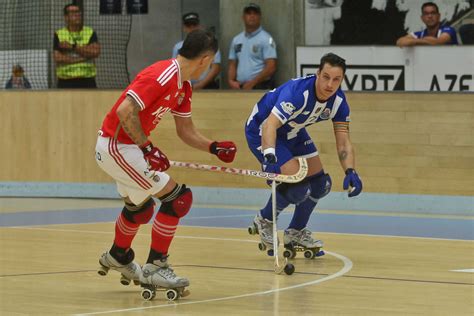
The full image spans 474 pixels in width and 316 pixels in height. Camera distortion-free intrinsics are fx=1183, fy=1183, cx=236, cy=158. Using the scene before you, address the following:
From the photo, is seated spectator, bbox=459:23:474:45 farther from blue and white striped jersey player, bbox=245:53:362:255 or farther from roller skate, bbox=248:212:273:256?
roller skate, bbox=248:212:273:256

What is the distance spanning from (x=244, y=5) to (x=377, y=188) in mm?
3749

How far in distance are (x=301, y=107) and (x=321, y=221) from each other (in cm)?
400

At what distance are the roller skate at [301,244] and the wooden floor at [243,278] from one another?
4.1 inches

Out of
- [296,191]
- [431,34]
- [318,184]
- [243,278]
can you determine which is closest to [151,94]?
[243,278]

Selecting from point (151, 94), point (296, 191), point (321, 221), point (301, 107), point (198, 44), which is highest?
point (198, 44)

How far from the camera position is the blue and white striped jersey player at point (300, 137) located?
33.4ft

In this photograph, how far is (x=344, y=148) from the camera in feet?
34.7

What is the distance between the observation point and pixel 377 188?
596 inches

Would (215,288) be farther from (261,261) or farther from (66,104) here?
(66,104)

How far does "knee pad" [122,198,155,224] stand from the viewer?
8758 millimetres

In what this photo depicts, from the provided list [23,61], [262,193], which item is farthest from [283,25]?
[23,61]

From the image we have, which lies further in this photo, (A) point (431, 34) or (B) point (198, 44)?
(A) point (431, 34)

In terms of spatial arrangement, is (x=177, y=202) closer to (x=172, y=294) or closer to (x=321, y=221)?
(x=172, y=294)

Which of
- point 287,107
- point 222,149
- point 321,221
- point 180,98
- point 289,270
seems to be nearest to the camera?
point 180,98
